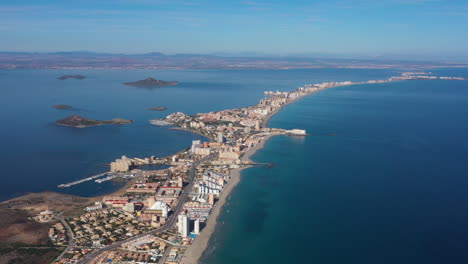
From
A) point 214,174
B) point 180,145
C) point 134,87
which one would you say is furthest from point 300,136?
point 134,87

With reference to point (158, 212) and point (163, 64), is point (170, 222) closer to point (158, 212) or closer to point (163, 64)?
point (158, 212)

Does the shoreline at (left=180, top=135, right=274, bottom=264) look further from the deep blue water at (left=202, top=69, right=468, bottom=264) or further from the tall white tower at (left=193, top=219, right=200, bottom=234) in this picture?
the deep blue water at (left=202, top=69, right=468, bottom=264)

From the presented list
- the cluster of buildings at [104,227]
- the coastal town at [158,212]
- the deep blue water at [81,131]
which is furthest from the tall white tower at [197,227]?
the deep blue water at [81,131]

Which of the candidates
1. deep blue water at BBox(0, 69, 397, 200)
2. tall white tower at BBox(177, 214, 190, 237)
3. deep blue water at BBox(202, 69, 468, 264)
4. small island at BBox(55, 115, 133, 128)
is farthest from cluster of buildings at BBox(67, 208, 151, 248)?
small island at BBox(55, 115, 133, 128)

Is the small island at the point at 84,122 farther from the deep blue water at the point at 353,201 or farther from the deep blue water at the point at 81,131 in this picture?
the deep blue water at the point at 353,201

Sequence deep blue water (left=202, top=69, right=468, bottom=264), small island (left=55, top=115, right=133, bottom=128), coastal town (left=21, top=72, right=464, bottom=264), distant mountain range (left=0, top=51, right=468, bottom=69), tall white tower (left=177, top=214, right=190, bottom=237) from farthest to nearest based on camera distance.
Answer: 1. distant mountain range (left=0, top=51, right=468, bottom=69)
2. small island (left=55, top=115, right=133, bottom=128)
3. tall white tower (left=177, top=214, right=190, bottom=237)
4. deep blue water (left=202, top=69, right=468, bottom=264)
5. coastal town (left=21, top=72, right=464, bottom=264)

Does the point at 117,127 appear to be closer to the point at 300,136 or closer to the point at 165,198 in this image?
the point at 300,136
